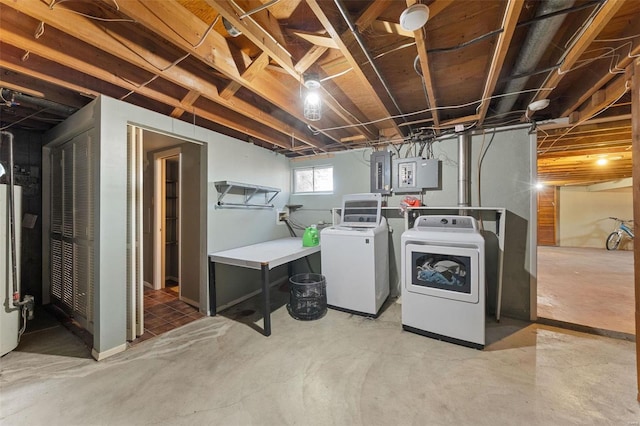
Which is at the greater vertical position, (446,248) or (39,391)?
(446,248)

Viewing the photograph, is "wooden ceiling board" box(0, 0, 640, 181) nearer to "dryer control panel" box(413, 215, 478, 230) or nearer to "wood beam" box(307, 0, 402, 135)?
"wood beam" box(307, 0, 402, 135)

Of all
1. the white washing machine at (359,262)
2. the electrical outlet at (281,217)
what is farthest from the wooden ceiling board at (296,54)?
the electrical outlet at (281,217)

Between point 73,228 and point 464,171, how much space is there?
4354 mm

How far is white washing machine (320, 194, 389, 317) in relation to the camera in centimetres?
282

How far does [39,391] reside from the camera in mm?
1716

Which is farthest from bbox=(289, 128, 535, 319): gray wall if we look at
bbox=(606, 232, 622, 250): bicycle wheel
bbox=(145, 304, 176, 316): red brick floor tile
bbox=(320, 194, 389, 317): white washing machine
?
bbox=(606, 232, 622, 250): bicycle wheel

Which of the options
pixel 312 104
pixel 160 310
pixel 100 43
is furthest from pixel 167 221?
pixel 312 104

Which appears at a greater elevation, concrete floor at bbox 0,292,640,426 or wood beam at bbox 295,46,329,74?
wood beam at bbox 295,46,329,74

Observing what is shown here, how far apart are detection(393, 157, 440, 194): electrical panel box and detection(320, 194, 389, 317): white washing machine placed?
1.42ft

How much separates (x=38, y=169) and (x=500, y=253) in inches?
223

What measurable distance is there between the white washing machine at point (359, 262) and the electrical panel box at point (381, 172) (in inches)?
12.6

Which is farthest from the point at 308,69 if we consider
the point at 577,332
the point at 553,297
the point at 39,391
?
the point at 553,297

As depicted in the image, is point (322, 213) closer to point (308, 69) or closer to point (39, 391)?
point (308, 69)

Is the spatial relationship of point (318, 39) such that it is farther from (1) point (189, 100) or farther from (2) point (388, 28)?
(1) point (189, 100)
